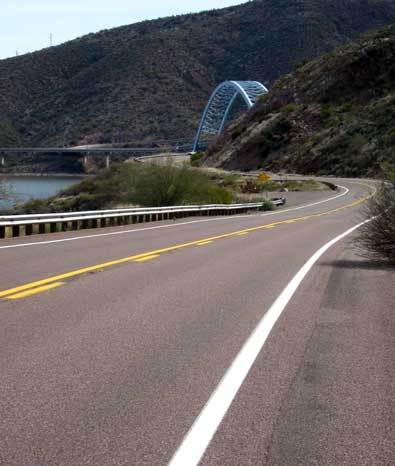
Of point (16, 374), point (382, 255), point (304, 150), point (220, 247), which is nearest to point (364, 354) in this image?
point (16, 374)

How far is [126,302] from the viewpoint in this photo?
9.61 metres

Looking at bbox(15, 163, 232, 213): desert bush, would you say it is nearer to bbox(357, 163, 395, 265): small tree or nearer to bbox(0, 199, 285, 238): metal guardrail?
bbox(0, 199, 285, 238): metal guardrail

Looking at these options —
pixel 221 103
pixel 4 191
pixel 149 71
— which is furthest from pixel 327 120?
pixel 149 71

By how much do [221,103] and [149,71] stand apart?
2873 centimetres

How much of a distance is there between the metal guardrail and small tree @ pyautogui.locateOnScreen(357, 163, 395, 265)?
9.29 metres

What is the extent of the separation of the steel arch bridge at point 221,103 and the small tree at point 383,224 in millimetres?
126454

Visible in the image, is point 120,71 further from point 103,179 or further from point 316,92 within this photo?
point 103,179

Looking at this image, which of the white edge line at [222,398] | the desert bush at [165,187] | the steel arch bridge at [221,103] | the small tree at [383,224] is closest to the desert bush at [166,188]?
the desert bush at [165,187]

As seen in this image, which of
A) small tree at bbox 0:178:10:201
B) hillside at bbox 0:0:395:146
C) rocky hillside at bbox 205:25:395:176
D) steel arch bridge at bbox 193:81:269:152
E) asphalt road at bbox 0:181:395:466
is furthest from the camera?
hillside at bbox 0:0:395:146

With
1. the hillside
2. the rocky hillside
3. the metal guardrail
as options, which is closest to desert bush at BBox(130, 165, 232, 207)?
the metal guardrail

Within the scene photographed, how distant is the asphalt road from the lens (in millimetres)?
4684

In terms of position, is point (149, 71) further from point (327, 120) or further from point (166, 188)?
point (166, 188)

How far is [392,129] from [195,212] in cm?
5412

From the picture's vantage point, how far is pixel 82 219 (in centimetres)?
2405
